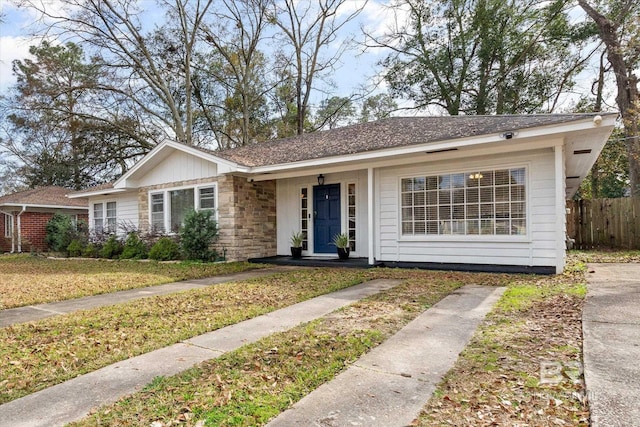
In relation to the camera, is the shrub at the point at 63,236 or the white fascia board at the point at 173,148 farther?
the shrub at the point at 63,236

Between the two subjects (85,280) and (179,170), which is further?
(179,170)

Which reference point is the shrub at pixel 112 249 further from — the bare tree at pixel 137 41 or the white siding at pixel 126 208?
the bare tree at pixel 137 41

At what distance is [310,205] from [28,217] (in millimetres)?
14305

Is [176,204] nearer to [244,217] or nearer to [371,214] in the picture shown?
[244,217]

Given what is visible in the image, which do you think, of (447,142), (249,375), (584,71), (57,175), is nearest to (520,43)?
(584,71)

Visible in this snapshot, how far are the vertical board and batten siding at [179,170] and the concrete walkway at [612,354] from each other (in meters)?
8.69

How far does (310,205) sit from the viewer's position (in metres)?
10.3

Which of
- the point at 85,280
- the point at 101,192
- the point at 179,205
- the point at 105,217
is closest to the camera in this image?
the point at 85,280

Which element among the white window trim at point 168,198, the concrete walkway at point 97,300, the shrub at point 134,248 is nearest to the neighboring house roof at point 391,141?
the white window trim at point 168,198

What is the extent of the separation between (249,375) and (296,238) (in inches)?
296

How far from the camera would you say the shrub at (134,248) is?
11.6 metres

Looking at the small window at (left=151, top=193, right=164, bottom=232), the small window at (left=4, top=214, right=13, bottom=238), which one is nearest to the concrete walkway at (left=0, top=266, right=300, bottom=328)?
the small window at (left=151, top=193, right=164, bottom=232)

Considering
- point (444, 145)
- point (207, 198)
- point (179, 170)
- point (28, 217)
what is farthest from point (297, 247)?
point (28, 217)

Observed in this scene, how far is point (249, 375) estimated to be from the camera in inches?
102
